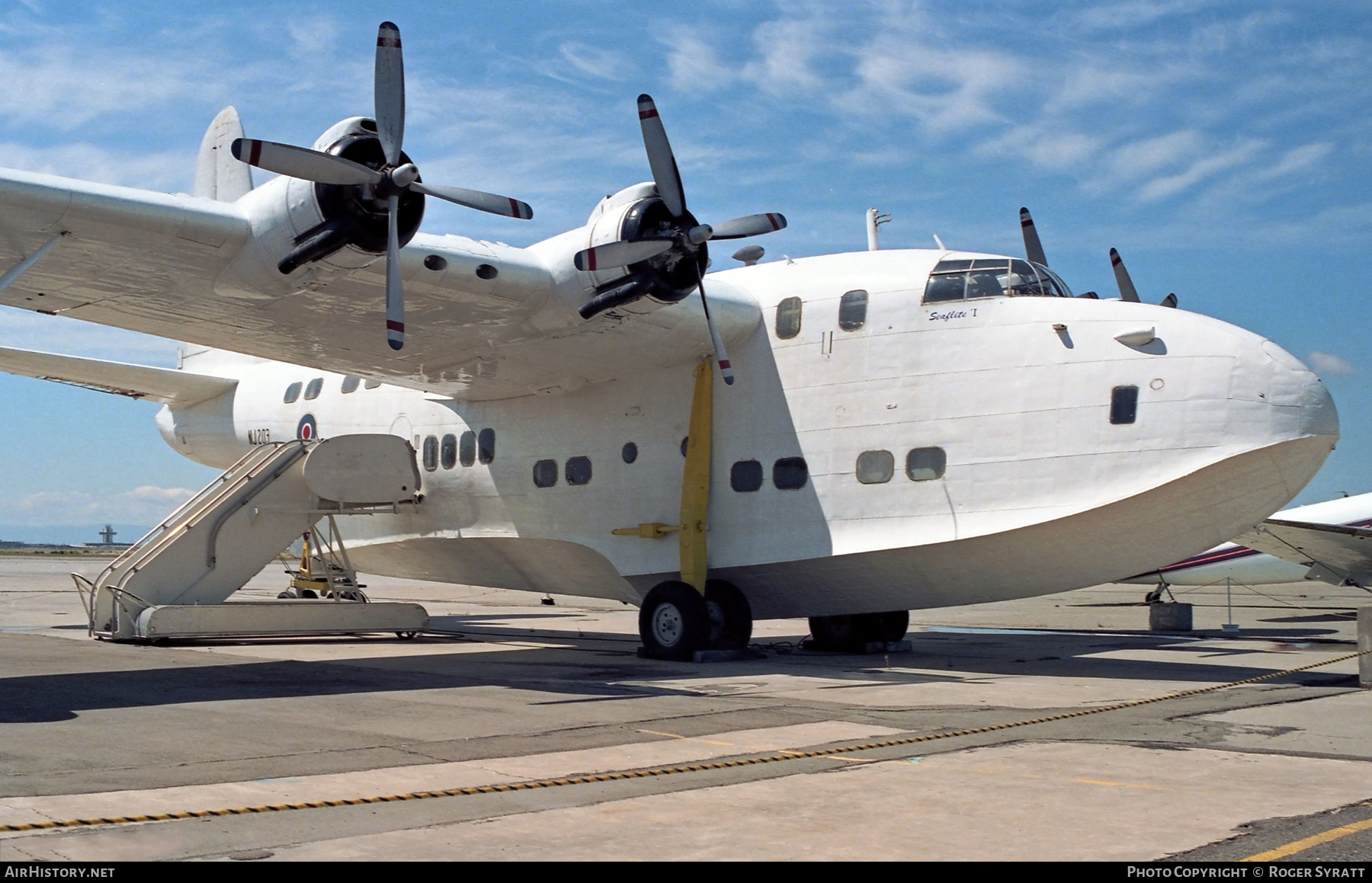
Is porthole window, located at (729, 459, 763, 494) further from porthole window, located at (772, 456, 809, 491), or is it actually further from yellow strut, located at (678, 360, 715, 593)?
yellow strut, located at (678, 360, 715, 593)

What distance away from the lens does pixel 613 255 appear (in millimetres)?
12719

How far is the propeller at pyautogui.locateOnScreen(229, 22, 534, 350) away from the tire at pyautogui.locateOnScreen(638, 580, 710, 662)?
498 centimetres

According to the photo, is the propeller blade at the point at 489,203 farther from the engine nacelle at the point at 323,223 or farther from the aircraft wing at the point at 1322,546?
the aircraft wing at the point at 1322,546

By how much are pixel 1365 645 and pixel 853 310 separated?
6.74 meters

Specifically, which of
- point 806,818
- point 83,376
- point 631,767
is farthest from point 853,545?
point 83,376

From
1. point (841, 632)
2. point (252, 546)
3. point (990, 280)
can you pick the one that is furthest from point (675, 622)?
point (252, 546)

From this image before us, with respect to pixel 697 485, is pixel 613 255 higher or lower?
higher

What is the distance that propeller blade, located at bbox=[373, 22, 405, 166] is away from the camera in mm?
11719

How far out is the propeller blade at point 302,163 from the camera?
10664 millimetres

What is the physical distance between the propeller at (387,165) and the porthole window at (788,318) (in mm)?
4695

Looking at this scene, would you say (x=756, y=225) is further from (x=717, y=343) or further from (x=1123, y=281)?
(x=1123, y=281)

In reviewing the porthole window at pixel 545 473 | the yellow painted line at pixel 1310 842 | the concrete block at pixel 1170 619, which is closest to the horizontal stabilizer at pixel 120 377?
the porthole window at pixel 545 473

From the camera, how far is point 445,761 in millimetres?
7242

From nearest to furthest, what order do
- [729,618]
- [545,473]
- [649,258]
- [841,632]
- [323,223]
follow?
1. [323,223]
2. [649,258]
3. [729,618]
4. [841,632]
5. [545,473]
